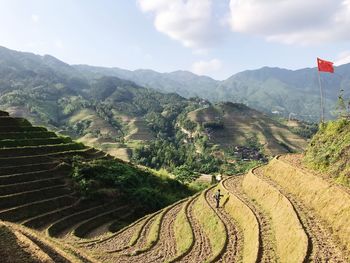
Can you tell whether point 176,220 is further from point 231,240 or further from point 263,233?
point 263,233

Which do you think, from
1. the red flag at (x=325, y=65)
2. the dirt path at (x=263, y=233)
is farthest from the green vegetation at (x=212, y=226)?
the red flag at (x=325, y=65)

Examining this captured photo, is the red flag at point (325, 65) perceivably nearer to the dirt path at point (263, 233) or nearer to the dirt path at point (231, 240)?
the dirt path at point (263, 233)

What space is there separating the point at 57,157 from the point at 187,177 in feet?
190

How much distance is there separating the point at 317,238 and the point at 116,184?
38794 mm

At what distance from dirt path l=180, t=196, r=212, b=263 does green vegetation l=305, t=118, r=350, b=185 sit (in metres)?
11.1

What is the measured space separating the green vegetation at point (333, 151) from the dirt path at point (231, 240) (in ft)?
28.5

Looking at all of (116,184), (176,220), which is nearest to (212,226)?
(176,220)

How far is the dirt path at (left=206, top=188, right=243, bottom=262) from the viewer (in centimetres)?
2656

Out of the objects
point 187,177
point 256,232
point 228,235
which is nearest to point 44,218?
point 228,235

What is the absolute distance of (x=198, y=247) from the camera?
100ft

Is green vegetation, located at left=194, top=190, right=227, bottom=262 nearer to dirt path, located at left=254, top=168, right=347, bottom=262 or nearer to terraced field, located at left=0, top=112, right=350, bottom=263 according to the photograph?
terraced field, located at left=0, top=112, right=350, bottom=263

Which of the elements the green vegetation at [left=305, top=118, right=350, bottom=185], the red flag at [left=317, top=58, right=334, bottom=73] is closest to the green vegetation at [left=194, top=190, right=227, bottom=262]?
the green vegetation at [left=305, top=118, right=350, bottom=185]

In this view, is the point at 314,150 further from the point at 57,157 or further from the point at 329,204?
the point at 57,157

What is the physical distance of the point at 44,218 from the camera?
4384 cm
